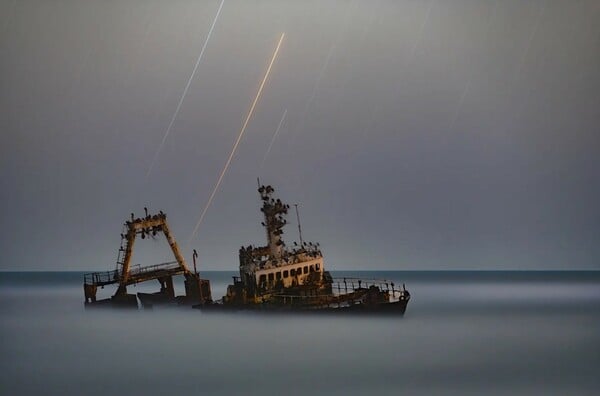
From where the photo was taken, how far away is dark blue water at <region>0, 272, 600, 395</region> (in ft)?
56.4

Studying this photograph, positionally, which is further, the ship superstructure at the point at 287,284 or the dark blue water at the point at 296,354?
the ship superstructure at the point at 287,284

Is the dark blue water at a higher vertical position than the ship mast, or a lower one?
lower

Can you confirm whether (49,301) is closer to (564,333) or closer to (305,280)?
(305,280)

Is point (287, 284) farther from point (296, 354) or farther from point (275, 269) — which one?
point (296, 354)

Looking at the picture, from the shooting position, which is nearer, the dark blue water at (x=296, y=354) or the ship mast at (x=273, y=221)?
the dark blue water at (x=296, y=354)

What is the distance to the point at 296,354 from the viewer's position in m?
21.1

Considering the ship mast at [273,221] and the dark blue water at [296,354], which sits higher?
the ship mast at [273,221]

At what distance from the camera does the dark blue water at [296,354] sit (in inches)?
677

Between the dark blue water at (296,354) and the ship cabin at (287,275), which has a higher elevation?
the ship cabin at (287,275)

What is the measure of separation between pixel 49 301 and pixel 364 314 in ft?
68.9

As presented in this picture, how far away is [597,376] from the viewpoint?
1783cm

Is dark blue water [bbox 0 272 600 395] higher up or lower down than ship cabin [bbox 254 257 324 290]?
lower down

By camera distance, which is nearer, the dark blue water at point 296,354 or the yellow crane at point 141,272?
the dark blue water at point 296,354

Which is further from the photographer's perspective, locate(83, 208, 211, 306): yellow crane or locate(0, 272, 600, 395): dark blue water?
locate(83, 208, 211, 306): yellow crane
